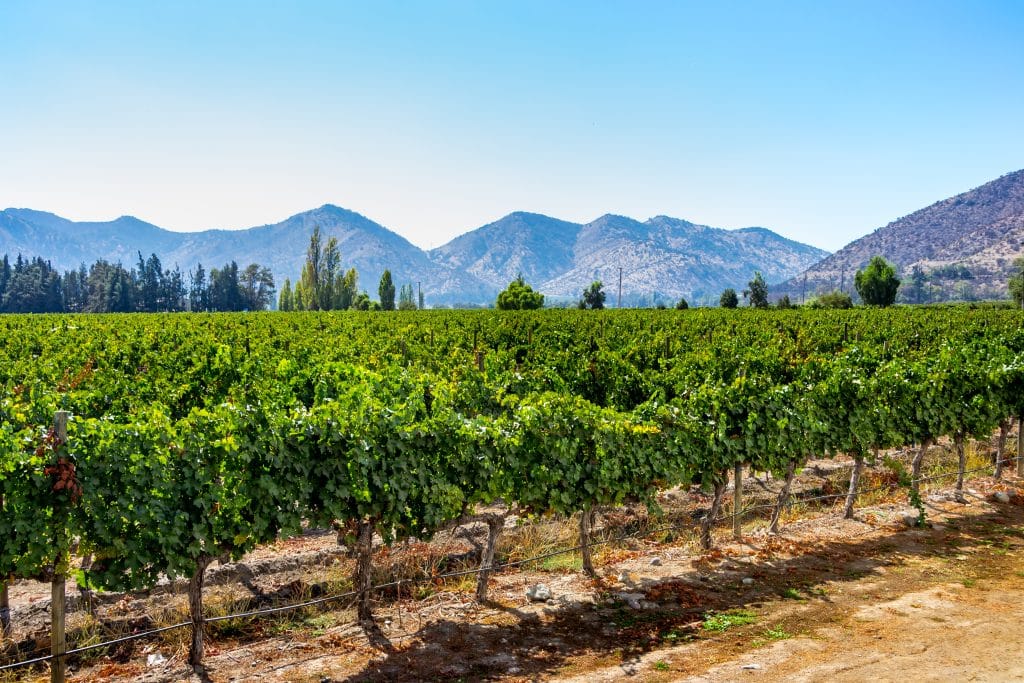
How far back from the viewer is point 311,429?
724 cm

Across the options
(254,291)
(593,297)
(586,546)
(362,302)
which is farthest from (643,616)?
(254,291)

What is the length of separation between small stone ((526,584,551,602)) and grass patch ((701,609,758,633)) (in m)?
1.82

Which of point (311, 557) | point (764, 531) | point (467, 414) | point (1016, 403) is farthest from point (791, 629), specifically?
point (1016, 403)

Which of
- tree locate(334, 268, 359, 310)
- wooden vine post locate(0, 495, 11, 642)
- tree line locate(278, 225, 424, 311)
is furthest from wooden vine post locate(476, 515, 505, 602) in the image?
tree locate(334, 268, 359, 310)

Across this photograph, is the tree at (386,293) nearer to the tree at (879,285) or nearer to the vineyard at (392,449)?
the tree at (879,285)

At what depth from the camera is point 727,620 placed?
304 inches

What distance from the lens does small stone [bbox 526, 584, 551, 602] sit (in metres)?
8.40

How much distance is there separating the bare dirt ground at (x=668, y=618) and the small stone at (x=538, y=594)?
112mm

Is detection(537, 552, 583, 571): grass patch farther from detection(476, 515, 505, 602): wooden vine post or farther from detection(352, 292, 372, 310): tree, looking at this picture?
detection(352, 292, 372, 310): tree

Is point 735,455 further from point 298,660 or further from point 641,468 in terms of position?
point 298,660

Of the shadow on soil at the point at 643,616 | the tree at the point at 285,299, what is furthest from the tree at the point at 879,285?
the tree at the point at 285,299

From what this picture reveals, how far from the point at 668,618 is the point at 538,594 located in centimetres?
152

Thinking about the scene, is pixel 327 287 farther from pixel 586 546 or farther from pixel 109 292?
pixel 586 546

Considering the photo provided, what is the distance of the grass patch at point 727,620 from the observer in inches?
297
